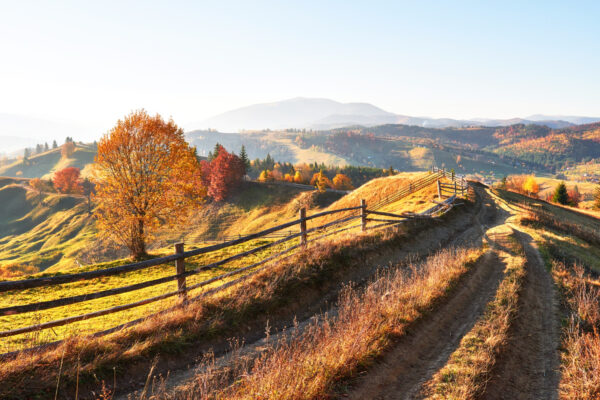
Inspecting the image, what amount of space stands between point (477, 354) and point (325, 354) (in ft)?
10.9

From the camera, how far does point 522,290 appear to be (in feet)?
32.8

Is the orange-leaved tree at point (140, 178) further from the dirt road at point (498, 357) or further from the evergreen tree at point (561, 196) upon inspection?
the evergreen tree at point (561, 196)

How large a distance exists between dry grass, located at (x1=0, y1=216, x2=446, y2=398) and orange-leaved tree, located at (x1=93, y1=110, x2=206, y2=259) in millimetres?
17354

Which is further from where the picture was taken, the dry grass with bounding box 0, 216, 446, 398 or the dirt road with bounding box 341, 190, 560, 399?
the dirt road with bounding box 341, 190, 560, 399

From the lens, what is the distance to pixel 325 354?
233 inches

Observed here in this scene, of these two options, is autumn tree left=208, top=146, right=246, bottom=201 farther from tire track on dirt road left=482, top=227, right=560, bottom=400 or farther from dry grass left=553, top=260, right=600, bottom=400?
dry grass left=553, top=260, right=600, bottom=400

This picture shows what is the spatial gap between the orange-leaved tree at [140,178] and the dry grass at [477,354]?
895 inches

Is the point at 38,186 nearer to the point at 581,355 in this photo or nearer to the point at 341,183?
the point at 341,183

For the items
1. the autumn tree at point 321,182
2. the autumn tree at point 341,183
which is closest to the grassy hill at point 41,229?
the autumn tree at point 321,182

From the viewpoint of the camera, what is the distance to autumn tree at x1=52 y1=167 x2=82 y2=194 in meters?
104

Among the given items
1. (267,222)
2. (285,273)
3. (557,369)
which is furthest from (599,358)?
(267,222)

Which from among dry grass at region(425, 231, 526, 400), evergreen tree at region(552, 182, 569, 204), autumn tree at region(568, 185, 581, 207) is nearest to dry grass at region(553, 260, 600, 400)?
dry grass at region(425, 231, 526, 400)

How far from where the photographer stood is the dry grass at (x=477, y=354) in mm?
5477

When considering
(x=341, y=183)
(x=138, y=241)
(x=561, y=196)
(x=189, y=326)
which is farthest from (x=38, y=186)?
(x=561, y=196)
